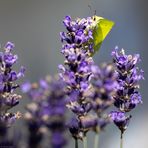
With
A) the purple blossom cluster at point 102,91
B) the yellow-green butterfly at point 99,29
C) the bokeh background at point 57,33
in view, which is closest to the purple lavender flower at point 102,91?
the purple blossom cluster at point 102,91

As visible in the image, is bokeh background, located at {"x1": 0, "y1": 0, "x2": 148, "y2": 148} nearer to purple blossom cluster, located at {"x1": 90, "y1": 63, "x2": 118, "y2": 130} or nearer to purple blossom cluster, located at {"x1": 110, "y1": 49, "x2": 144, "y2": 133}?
purple blossom cluster, located at {"x1": 110, "y1": 49, "x2": 144, "y2": 133}

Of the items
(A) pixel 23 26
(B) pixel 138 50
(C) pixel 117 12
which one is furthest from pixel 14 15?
(B) pixel 138 50

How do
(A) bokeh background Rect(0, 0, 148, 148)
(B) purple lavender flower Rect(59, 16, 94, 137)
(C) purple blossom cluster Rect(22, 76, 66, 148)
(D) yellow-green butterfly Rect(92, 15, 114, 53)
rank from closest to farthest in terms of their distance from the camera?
1. (C) purple blossom cluster Rect(22, 76, 66, 148)
2. (B) purple lavender flower Rect(59, 16, 94, 137)
3. (D) yellow-green butterfly Rect(92, 15, 114, 53)
4. (A) bokeh background Rect(0, 0, 148, 148)

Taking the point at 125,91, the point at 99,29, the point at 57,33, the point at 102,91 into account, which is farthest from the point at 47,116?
the point at 57,33

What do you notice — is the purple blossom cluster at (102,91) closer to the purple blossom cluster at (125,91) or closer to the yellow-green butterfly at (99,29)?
the purple blossom cluster at (125,91)

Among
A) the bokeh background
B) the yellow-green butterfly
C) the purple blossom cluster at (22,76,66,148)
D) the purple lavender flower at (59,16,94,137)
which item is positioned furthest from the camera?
the bokeh background

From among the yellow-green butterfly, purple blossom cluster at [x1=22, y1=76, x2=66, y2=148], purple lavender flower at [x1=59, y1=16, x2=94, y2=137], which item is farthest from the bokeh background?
purple blossom cluster at [x1=22, y1=76, x2=66, y2=148]

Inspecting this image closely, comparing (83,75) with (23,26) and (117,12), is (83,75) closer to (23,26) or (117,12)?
(23,26)
